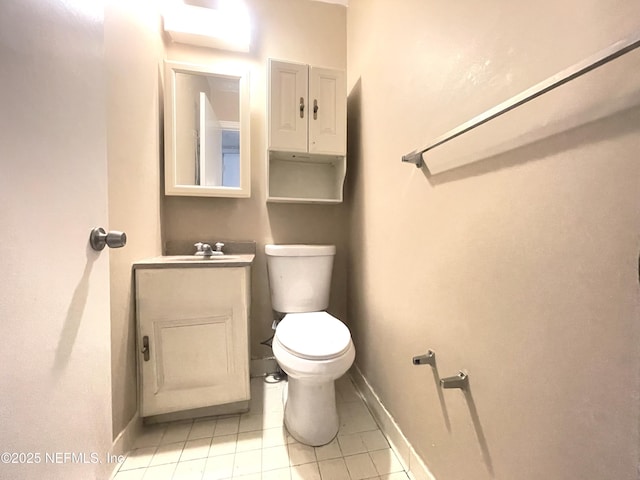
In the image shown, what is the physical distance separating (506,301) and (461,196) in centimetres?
29

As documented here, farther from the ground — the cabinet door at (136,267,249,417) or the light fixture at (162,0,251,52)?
the light fixture at (162,0,251,52)

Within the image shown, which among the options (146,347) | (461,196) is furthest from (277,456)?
(461,196)

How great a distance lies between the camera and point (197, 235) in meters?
1.56

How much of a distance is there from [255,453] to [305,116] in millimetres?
1620

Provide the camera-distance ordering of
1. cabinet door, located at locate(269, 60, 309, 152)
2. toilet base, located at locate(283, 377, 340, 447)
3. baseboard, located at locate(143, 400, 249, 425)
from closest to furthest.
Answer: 1. toilet base, located at locate(283, 377, 340, 447)
2. baseboard, located at locate(143, 400, 249, 425)
3. cabinet door, located at locate(269, 60, 309, 152)

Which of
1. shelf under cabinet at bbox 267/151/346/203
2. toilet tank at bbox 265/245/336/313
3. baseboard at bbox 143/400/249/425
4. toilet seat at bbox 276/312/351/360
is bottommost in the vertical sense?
baseboard at bbox 143/400/249/425

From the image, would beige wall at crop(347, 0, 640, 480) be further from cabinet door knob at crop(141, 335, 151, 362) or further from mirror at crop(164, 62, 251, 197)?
cabinet door knob at crop(141, 335, 151, 362)

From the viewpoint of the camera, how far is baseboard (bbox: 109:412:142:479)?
972 mm

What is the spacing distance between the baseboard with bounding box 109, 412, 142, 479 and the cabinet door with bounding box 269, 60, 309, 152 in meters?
1.43

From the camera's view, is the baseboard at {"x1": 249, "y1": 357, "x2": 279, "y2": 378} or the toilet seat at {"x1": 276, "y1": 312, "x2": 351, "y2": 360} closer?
the toilet seat at {"x1": 276, "y1": 312, "x2": 351, "y2": 360}

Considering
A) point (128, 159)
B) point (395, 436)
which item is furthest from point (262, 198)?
point (395, 436)

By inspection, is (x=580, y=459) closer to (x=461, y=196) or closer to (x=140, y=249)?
(x=461, y=196)

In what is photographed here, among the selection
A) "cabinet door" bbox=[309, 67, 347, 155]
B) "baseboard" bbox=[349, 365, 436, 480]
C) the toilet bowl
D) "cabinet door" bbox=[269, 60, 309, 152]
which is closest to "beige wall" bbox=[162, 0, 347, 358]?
"cabinet door" bbox=[269, 60, 309, 152]

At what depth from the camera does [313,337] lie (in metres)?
1.09
